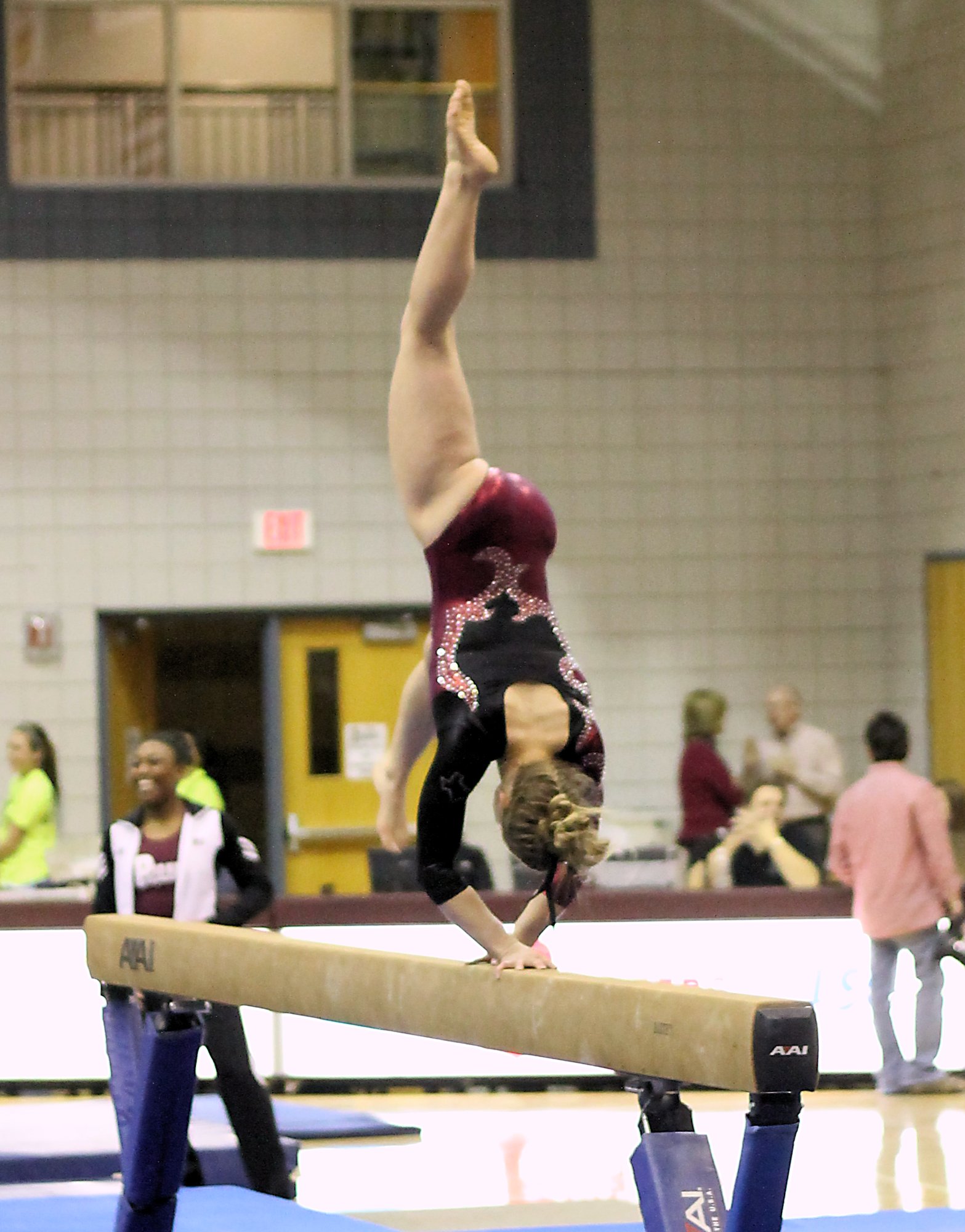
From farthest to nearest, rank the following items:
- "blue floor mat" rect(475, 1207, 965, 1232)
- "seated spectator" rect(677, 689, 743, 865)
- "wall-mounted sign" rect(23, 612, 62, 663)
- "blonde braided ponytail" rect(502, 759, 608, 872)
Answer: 1. "wall-mounted sign" rect(23, 612, 62, 663)
2. "seated spectator" rect(677, 689, 743, 865)
3. "blue floor mat" rect(475, 1207, 965, 1232)
4. "blonde braided ponytail" rect(502, 759, 608, 872)

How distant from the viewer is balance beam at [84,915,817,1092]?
2.94 metres

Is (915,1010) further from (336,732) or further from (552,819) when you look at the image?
(552,819)

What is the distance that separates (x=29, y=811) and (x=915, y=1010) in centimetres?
427

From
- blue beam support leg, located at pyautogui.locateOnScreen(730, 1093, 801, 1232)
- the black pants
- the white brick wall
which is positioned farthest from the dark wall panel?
blue beam support leg, located at pyautogui.locateOnScreen(730, 1093, 801, 1232)

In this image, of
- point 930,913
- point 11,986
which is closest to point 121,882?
point 11,986

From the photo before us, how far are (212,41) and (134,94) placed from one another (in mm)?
550

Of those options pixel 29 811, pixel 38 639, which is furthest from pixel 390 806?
pixel 38 639

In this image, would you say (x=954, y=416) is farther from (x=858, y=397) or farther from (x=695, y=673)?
(x=695, y=673)

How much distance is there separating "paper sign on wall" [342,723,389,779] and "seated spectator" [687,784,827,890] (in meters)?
2.70

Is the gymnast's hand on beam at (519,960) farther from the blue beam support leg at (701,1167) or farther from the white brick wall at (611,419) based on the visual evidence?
the white brick wall at (611,419)

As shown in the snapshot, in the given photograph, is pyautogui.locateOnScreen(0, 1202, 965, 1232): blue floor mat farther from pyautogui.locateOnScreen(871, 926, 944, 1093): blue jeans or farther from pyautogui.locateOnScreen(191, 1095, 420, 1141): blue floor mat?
pyautogui.locateOnScreen(871, 926, 944, 1093): blue jeans

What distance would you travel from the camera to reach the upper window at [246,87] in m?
10.8

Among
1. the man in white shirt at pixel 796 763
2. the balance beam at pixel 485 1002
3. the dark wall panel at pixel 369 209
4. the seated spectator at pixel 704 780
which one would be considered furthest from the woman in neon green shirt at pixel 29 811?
the balance beam at pixel 485 1002

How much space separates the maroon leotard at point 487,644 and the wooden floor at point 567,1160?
7.02 ft
